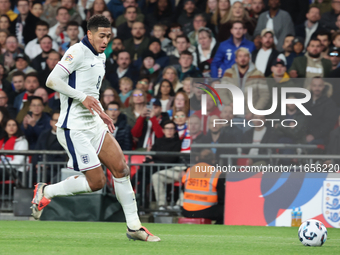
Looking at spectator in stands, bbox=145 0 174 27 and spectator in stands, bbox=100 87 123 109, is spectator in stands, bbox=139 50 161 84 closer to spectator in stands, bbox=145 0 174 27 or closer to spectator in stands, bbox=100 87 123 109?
spectator in stands, bbox=100 87 123 109

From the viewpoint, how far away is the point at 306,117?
1013cm

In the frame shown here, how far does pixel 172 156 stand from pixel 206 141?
696 mm

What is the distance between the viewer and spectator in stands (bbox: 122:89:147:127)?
37.3ft

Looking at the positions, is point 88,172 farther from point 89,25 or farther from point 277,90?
point 277,90

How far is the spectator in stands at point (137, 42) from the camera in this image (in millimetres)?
12852

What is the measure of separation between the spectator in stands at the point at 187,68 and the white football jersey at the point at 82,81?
21.0ft

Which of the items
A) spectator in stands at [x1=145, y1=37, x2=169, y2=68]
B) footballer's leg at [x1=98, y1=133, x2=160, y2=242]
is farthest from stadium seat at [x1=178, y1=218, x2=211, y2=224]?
footballer's leg at [x1=98, y1=133, x2=160, y2=242]

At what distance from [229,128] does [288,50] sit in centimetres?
262

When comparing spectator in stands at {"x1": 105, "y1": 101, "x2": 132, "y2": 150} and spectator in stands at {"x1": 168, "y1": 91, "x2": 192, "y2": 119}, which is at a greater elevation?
spectator in stands at {"x1": 168, "y1": 91, "x2": 192, "y2": 119}

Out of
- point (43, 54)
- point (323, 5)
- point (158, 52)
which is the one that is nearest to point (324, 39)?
point (323, 5)

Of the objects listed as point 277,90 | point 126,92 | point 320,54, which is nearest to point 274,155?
point 277,90

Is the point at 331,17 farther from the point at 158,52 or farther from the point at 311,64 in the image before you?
the point at 158,52

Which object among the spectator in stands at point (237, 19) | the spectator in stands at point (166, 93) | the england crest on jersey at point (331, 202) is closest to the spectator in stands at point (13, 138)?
the spectator in stands at point (166, 93)

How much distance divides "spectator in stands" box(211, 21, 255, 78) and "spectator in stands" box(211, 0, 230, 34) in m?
0.75
